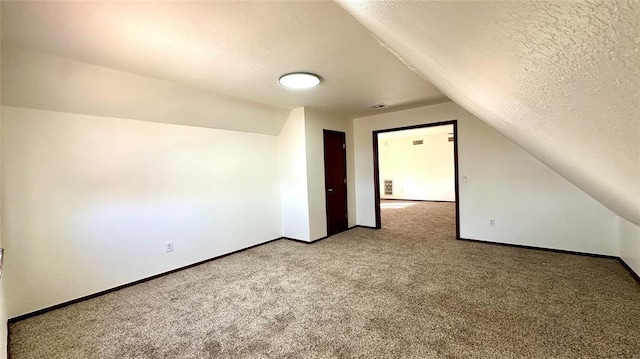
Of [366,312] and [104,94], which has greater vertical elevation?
[104,94]

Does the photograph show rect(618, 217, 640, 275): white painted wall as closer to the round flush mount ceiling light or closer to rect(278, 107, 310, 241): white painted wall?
the round flush mount ceiling light

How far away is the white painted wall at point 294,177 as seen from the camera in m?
4.45

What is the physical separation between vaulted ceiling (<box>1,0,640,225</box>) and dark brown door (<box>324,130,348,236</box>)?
2.90ft

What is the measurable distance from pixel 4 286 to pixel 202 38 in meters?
2.62

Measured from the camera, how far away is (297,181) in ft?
15.0

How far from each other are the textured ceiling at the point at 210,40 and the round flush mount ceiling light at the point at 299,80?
86mm

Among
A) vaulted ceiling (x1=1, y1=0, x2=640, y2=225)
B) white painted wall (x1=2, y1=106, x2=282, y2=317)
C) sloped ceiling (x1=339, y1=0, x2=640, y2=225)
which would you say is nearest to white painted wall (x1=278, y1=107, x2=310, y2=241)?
vaulted ceiling (x1=1, y1=0, x2=640, y2=225)

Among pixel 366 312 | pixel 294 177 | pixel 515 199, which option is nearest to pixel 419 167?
pixel 515 199

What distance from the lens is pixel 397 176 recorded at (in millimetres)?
9867

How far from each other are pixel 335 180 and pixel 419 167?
208 inches

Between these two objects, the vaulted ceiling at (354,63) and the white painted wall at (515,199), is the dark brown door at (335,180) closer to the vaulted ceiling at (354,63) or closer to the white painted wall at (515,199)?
the vaulted ceiling at (354,63)

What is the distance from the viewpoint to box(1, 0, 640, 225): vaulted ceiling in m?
0.53

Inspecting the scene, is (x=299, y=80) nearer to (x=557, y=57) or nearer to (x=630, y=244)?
(x=557, y=57)

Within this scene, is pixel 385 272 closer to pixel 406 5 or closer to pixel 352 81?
pixel 352 81
